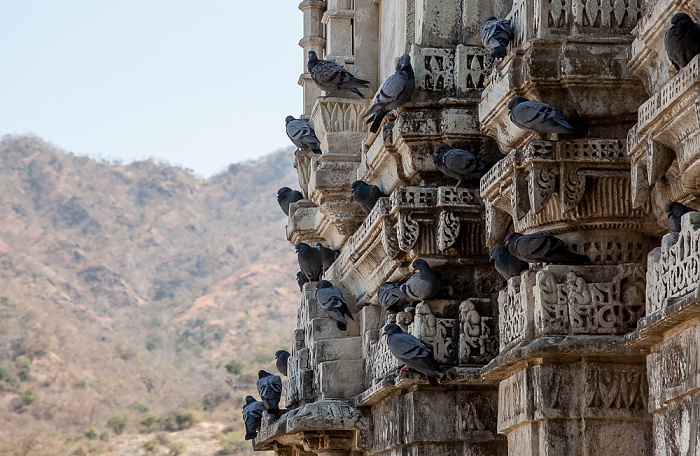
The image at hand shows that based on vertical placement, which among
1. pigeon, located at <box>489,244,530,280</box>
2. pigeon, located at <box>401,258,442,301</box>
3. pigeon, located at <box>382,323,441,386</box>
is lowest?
pigeon, located at <box>382,323,441,386</box>

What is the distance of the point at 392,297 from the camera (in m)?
10.8

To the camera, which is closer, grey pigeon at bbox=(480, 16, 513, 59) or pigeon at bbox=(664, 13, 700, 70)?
pigeon at bbox=(664, 13, 700, 70)

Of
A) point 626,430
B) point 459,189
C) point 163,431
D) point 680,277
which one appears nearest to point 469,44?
point 459,189

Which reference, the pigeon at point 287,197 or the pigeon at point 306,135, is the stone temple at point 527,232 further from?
the pigeon at point 287,197

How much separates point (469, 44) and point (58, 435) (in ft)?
143

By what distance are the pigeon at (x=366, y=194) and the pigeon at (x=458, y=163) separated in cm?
148

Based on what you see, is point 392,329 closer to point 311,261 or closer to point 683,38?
point 311,261

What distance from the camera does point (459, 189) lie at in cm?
1028

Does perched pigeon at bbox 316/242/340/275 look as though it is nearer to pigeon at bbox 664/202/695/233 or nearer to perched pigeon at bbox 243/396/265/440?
perched pigeon at bbox 243/396/265/440

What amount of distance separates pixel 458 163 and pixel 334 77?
9.59ft

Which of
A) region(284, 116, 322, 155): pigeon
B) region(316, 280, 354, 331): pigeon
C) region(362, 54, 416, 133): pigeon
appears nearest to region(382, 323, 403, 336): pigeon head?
region(362, 54, 416, 133): pigeon

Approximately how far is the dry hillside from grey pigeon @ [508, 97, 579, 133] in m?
38.8

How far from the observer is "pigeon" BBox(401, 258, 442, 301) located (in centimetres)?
1007

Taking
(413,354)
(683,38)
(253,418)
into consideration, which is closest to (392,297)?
(413,354)
